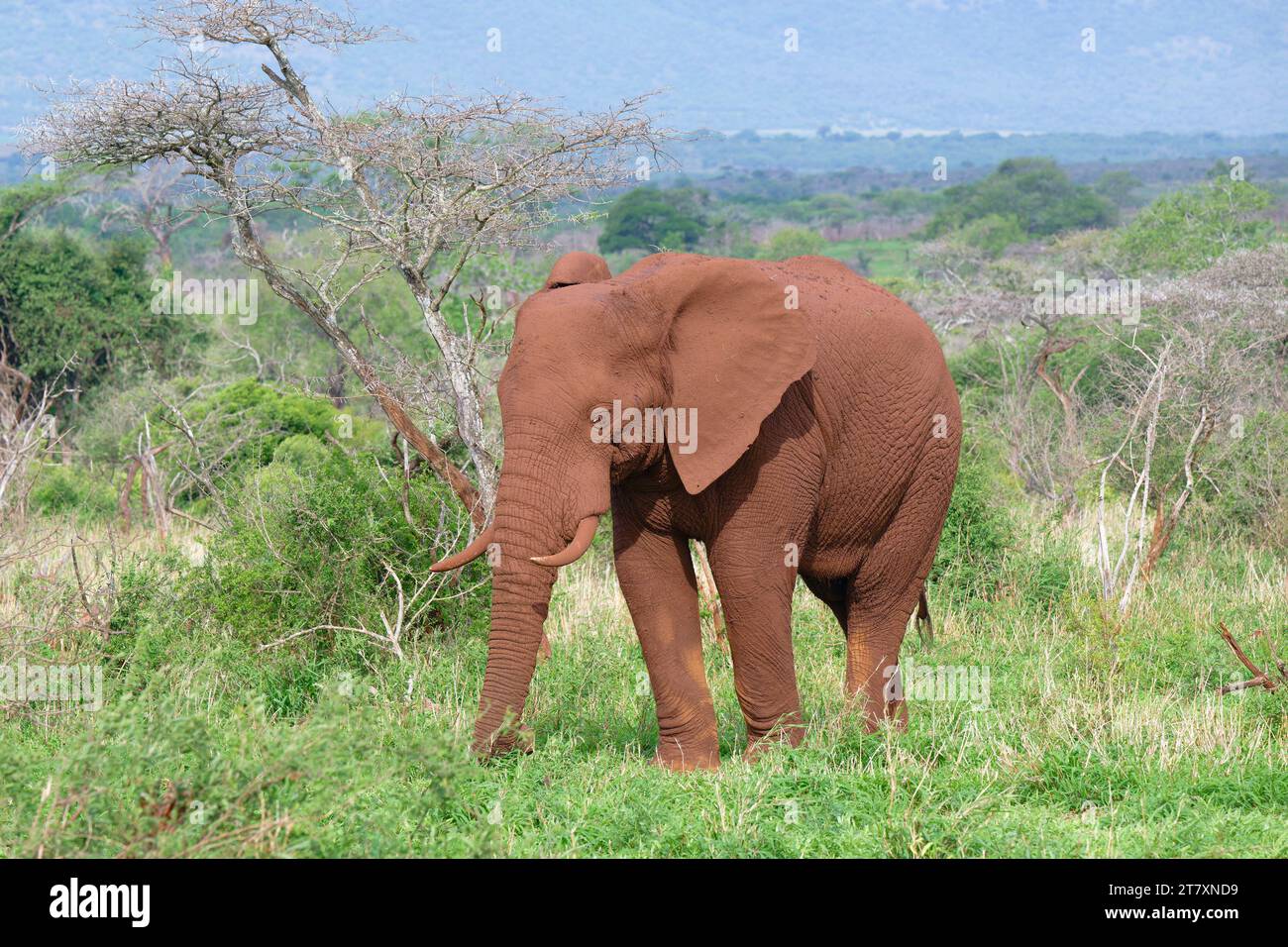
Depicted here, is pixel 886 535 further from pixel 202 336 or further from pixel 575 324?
pixel 202 336

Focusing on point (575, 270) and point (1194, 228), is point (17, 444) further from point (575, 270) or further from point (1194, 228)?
point (1194, 228)

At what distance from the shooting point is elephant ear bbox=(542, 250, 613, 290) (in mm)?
7004

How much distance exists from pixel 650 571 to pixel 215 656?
9.61ft

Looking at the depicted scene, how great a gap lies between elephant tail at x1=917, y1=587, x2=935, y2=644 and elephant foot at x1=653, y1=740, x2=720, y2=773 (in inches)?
86.4

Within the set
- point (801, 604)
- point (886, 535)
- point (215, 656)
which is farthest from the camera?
point (801, 604)

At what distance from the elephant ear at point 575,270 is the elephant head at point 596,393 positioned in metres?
0.01

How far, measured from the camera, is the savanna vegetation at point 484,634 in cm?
586

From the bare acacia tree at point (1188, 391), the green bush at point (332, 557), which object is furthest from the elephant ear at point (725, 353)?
the bare acacia tree at point (1188, 391)

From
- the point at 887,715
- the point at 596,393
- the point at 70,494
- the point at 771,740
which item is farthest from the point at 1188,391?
the point at 70,494

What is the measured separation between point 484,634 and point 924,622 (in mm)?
2860

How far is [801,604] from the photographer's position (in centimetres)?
1062

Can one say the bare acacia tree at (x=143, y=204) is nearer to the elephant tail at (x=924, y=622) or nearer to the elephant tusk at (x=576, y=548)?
the elephant tail at (x=924, y=622)

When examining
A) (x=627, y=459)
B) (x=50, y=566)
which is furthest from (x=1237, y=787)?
(x=50, y=566)

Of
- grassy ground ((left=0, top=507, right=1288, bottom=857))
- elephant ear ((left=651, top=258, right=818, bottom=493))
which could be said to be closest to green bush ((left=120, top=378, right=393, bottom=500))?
grassy ground ((left=0, top=507, right=1288, bottom=857))
